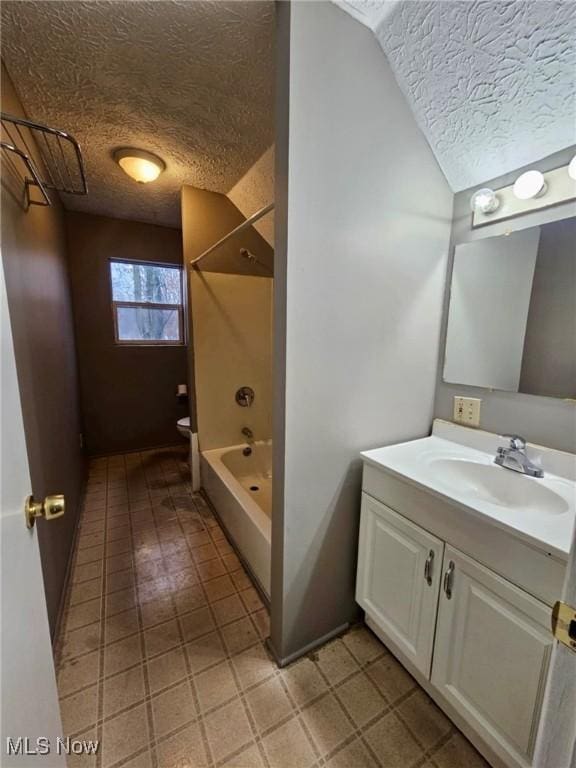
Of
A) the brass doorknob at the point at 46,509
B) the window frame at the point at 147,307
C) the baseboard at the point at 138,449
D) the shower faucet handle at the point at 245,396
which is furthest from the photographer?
the baseboard at the point at 138,449

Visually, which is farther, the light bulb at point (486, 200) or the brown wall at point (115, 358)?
the brown wall at point (115, 358)

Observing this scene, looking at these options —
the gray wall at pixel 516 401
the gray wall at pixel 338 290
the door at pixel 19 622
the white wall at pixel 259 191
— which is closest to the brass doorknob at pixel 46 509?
the door at pixel 19 622

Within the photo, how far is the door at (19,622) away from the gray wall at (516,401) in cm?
166

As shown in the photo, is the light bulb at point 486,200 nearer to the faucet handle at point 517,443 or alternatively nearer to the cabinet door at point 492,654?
the faucet handle at point 517,443

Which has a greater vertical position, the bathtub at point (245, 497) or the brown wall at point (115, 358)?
the brown wall at point (115, 358)

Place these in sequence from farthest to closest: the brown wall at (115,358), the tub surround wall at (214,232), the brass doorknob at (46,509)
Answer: the brown wall at (115,358)
the tub surround wall at (214,232)
the brass doorknob at (46,509)

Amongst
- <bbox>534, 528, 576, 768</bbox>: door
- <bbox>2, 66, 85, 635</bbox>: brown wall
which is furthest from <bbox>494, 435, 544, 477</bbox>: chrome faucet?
<bbox>2, 66, 85, 635</bbox>: brown wall

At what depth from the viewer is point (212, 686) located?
4.13ft

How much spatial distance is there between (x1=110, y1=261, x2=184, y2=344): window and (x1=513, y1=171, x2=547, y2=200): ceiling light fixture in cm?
320

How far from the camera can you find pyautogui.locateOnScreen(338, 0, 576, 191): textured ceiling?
96 centimetres

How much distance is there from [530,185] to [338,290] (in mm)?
826

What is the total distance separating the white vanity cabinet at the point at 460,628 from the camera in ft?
2.84

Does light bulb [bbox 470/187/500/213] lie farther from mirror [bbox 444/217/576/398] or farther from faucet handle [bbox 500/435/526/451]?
faucet handle [bbox 500/435/526/451]

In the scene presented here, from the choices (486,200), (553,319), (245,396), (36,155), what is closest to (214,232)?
(36,155)
